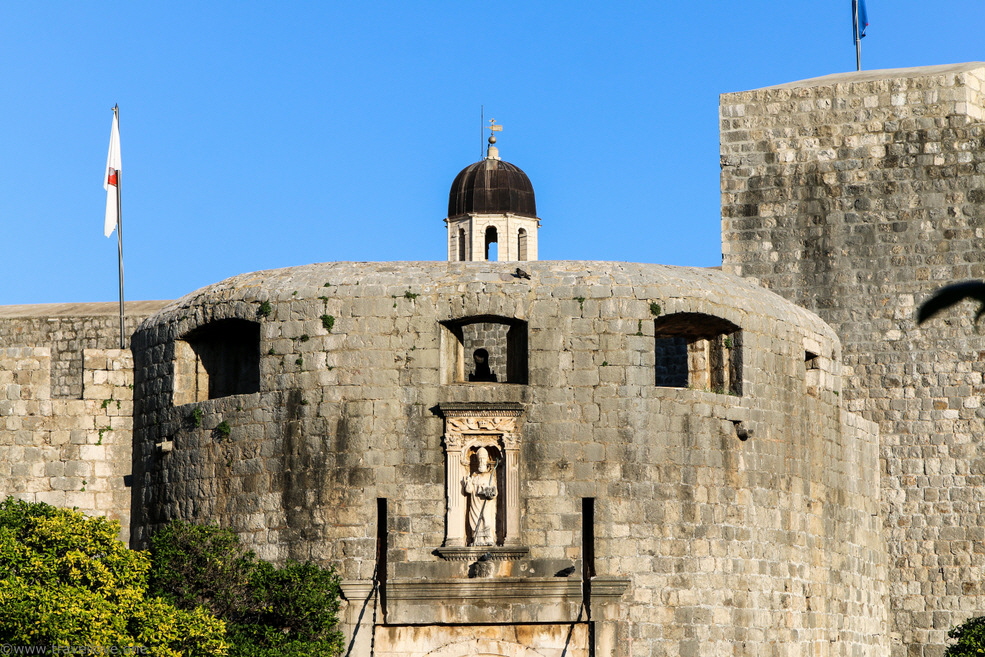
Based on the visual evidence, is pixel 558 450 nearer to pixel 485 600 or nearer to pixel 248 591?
pixel 485 600

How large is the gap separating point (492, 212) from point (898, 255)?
1832 cm

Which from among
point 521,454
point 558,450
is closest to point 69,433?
point 521,454

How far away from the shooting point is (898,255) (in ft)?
95.9

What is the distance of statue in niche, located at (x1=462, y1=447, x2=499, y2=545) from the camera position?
79.1ft

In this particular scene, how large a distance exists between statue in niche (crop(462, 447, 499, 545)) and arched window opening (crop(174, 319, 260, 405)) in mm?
3553

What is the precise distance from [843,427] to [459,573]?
6446 millimetres

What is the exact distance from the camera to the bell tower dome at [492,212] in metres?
46.3

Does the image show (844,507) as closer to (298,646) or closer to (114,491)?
(298,646)

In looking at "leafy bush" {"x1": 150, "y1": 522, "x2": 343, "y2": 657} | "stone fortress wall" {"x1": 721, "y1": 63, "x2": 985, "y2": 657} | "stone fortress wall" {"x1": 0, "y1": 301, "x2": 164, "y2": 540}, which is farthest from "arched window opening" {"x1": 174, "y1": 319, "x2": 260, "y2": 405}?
"stone fortress wall" {"x1": 721, "y1": 63, "x2": 985, "y2": 657}

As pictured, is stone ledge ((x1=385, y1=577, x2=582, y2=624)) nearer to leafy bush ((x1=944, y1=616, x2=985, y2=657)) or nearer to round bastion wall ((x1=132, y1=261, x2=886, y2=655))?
round bastion wall ((x1=132, y1=261, x2=886, y2=655))

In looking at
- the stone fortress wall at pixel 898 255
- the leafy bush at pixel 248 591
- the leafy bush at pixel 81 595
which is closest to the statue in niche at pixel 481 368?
the leafy bush at pixel 248 591

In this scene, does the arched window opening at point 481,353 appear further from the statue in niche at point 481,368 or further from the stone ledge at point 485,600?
the stone ledge at point 485,600

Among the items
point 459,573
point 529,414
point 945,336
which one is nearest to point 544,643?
point 459,573

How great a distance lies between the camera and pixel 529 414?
24.5 m
